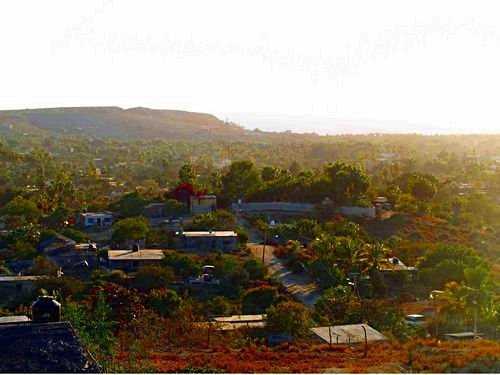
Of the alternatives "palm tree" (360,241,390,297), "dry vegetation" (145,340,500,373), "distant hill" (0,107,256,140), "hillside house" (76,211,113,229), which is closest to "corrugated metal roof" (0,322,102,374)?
"dry vegetation" (145,340,500,373)

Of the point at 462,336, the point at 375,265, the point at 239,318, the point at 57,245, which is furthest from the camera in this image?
the point at 57,245

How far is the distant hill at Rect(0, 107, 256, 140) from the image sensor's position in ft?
500

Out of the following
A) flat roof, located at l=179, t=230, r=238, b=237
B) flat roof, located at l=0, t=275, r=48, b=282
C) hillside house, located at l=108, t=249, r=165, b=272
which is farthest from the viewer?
flat roof, located at l=179, t=230, r=238, b=237

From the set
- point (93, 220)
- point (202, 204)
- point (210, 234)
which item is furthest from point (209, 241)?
point (93, 220)

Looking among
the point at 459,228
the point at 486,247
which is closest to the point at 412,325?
the point at 486,247

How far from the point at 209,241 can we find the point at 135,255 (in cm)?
421

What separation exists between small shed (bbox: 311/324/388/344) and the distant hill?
12489 cm

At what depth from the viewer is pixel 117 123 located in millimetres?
163500

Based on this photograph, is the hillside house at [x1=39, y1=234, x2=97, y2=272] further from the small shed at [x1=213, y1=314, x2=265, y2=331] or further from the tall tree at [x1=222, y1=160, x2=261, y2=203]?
the tall tree at [x1=222, y1=160, x2=261, y2=203]

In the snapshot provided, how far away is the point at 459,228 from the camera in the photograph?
3941 cm

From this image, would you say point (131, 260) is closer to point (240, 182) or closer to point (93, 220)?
point (93, 220)

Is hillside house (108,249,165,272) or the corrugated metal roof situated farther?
hillside house (108,249,165,272)

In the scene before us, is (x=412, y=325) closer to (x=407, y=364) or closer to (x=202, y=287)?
(x=407, y=364)

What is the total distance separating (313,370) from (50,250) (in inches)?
696
